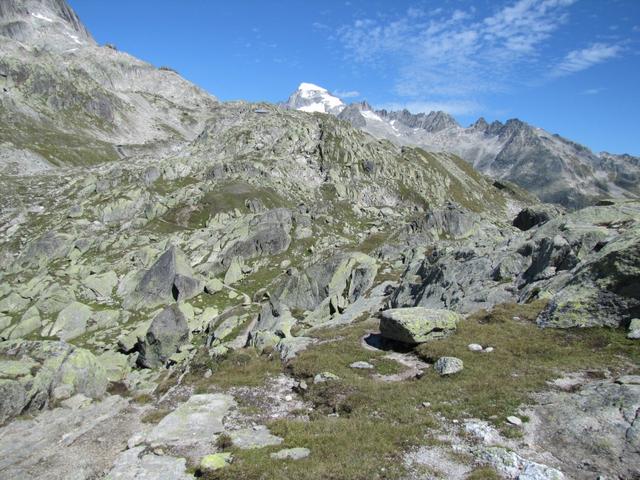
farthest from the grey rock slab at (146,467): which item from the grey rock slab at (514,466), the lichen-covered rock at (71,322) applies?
the lichen-covered rock at (71,322)

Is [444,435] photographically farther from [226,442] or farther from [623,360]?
[623,360]

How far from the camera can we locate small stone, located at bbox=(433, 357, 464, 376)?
21234 millimetres

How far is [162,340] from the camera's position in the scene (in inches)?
1816

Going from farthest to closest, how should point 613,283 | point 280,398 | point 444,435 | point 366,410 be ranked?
point 613,283
point 280,398
point 366,410
point 444,435

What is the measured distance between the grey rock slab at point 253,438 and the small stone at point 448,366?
9.66m

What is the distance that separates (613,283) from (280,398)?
20.5 m

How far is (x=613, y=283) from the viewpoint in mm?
24094

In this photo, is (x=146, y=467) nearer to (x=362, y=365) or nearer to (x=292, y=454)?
(x=292, y=454)

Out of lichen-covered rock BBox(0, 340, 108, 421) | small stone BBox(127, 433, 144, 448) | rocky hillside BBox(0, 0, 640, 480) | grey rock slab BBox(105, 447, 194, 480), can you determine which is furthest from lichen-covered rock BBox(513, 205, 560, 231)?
grey rock slab BBox(105, 447, 194, 480)

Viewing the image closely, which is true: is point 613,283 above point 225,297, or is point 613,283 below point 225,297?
above

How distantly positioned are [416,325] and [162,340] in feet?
104

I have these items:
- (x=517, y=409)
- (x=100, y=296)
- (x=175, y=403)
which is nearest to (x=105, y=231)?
(x=100, y=296)

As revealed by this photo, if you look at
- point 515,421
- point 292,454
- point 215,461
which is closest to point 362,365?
point 515,421

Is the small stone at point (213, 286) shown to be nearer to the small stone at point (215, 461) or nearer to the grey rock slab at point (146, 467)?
the grey rock slab at point (146, 467)
